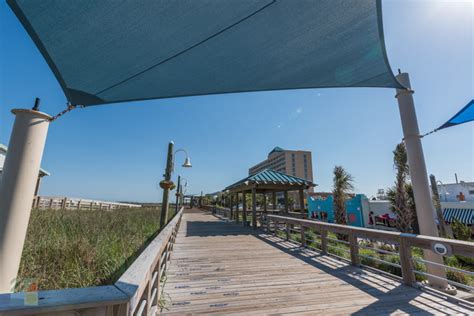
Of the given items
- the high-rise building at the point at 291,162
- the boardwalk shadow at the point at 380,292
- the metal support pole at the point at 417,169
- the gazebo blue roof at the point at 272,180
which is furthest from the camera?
the high-rise building at the point at 291,162

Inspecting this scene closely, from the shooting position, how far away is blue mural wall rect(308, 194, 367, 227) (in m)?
17.8

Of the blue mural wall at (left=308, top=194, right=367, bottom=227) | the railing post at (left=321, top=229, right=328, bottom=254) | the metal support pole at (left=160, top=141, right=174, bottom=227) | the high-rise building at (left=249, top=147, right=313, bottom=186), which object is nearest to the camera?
the railing post at (left=321, top=229, right=328, bottom=254)

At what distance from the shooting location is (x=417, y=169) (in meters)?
3.46

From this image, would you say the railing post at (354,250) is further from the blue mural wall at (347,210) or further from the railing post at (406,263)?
the blue mural wall at (347,210)

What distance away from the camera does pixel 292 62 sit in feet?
7.80

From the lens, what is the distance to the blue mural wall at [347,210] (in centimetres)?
1781

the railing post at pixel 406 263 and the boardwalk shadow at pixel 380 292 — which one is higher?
the railing post at pixel 406 263

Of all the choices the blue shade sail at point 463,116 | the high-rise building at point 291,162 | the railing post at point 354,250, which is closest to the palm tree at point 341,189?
the railing post at point 354,250

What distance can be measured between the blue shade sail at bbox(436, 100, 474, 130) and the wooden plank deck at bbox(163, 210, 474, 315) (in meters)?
2.68

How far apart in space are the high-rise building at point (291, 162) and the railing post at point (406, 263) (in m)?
72.4

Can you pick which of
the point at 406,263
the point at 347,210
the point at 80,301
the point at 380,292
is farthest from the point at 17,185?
the point at 347,210

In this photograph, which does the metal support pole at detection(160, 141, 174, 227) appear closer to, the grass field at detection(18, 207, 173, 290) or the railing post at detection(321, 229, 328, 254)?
the grass field at detection(18, 207, 173, 290)

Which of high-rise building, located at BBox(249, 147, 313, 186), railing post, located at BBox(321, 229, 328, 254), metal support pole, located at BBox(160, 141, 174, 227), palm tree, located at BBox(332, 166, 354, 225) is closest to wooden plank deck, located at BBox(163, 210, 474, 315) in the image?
railing post, located at BBox(321, 229, 328, 254)

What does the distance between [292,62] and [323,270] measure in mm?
3575
